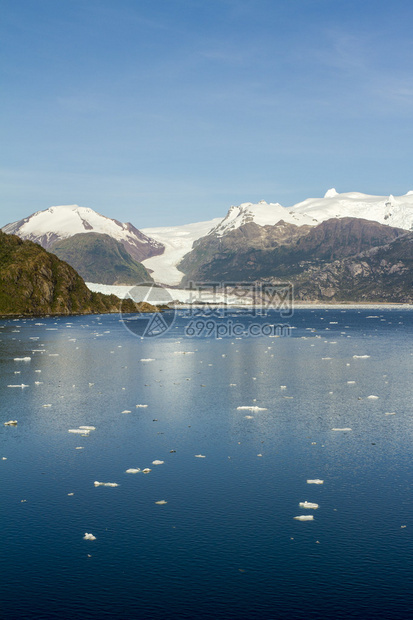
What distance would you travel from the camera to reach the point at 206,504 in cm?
1777

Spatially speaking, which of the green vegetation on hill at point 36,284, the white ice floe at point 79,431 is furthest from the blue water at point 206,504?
the green vegetation on hill at point 36,284

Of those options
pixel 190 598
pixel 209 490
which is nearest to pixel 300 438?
pixel 209 490

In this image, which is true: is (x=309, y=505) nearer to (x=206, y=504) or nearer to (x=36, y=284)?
(x=206, y=504)

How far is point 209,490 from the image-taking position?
19.0m

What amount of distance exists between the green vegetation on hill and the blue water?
10516cm

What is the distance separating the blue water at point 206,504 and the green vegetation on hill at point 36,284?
345ft

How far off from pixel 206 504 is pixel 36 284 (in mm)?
133125

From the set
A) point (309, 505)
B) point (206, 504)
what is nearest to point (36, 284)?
point (206, 504)

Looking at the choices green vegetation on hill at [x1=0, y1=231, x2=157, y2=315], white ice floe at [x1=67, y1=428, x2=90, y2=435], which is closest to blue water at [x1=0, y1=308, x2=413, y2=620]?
white ice floe at [x1=67, y1=428, x2=90, y2=435]

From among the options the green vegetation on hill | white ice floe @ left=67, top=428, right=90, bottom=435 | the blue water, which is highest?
the green vegetation on hill

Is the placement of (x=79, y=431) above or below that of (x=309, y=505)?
above

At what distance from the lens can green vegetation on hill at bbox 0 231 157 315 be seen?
5428 inches

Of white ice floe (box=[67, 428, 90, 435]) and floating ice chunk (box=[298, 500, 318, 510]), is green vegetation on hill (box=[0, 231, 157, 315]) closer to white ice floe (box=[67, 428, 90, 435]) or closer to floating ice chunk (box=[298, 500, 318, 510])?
white ice floe (box=[67, 428, 90, 435])

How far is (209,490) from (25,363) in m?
36.8
